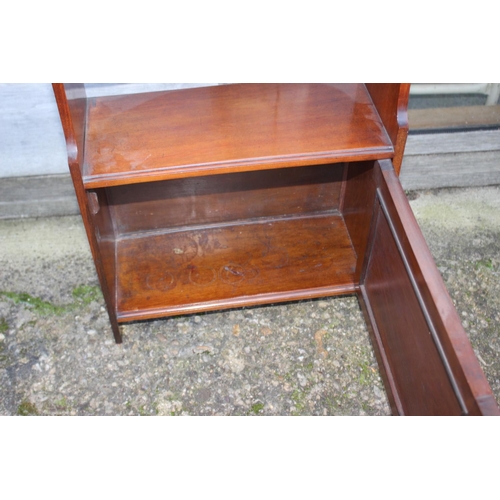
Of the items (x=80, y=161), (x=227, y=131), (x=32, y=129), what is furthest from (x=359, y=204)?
(x=32, y=129)

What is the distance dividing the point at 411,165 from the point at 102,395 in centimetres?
140

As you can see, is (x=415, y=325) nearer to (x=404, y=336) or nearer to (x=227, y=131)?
(x=404, y=336)

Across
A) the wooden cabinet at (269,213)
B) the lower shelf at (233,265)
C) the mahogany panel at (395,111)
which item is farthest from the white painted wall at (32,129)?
the mahogany panel at (395,111)

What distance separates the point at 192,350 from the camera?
1718mm

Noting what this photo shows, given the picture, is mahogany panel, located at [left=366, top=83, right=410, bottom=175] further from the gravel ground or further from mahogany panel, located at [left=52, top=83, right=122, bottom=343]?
mahogany panel, located at [left=52, top=83, right=122, bottom=343]

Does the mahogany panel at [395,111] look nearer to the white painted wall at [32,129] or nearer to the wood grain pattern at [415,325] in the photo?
the wood grain pattern at [415,325]

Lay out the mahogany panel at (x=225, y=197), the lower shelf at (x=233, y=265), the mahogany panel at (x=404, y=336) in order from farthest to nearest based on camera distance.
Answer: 1. the mahogany panel at (x=225, y=197)
2. the lower shelf at (x=233, y=265)
3. the mahogany panel at (x=404, y=336)

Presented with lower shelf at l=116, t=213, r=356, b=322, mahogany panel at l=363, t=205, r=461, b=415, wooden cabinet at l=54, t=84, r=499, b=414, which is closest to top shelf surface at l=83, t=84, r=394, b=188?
wooden cabinet at l=54, t=84, r=499, b=414

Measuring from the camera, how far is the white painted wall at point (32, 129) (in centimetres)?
175

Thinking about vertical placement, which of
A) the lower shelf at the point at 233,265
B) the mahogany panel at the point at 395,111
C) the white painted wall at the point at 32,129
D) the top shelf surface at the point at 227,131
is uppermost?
the mahogany panel at the point at 395,111

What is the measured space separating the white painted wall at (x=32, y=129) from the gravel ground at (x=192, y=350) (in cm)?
28

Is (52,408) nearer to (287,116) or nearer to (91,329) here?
(91,329)

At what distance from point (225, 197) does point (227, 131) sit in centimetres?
46

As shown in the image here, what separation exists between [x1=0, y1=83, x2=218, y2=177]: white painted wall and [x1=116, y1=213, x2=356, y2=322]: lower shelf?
41 cm
